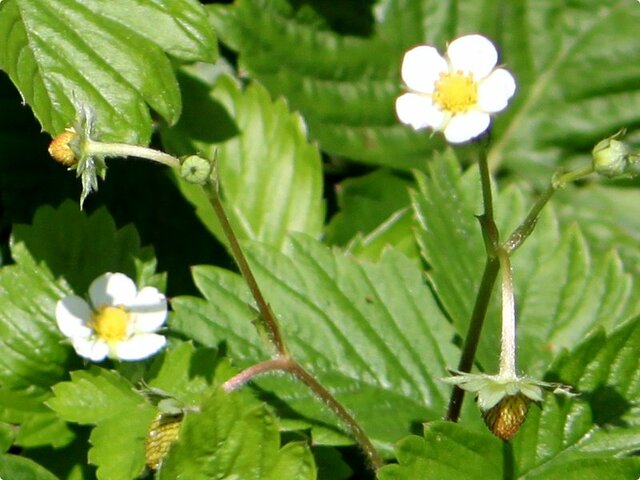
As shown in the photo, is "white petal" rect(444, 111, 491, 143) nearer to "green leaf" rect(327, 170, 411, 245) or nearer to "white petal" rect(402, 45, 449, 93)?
"white petal" rect(402, 45, 449, 93)

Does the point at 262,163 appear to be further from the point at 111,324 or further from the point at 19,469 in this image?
the point at 19,469

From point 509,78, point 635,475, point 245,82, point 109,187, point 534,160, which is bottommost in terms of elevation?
point 635,475

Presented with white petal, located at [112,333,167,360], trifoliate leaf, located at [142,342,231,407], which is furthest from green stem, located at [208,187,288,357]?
white petal, located at [112,333,167,360]

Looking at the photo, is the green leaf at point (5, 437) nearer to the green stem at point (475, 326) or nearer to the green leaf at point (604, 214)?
the green stem at point (475, 326)

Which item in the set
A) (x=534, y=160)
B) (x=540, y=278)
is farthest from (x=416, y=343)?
(x=534, y=160)

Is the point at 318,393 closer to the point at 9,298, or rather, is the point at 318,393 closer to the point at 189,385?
the point at 189,385

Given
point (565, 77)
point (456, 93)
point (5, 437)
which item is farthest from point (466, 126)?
point (565, 77)
